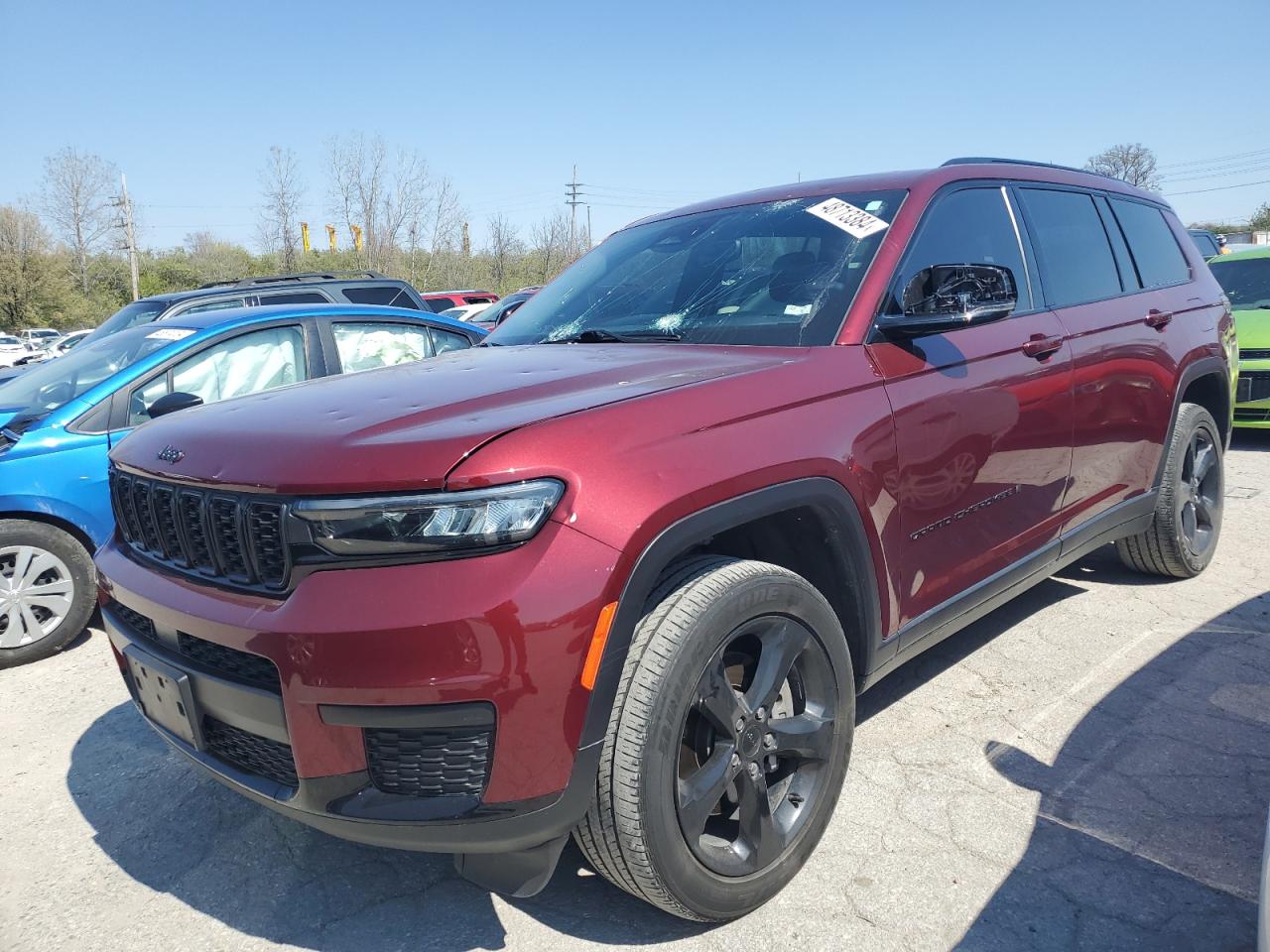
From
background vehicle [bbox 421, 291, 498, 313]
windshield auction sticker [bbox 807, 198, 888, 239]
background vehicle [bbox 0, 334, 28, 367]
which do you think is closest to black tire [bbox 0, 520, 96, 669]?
windshield auction sticker [bbox 807, 198, 888, 239]

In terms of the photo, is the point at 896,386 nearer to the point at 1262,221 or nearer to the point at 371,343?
the point at 371,343

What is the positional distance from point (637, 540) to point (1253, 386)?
8164 millimetres

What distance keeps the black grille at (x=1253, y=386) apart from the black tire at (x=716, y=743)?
24.2 feet

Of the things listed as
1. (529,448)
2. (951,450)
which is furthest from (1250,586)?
(529,448)

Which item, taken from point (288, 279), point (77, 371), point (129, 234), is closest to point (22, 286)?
point (129, 234)

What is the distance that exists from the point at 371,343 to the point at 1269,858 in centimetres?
516

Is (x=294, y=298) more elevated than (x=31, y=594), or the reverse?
(x=294, y=298)

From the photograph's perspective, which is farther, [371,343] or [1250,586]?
[371,343]

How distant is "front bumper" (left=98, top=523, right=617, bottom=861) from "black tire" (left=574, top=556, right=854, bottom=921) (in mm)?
116

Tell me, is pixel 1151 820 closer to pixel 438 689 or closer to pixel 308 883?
pixel 438 689

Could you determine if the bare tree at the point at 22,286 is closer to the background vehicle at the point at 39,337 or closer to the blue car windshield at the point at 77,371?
the background vehicle at the point at 39,337

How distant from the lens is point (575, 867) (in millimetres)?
2525

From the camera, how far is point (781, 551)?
2.49m

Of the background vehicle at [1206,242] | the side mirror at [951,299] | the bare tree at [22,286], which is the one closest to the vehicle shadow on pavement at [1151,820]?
the side mirror at [951,299]
